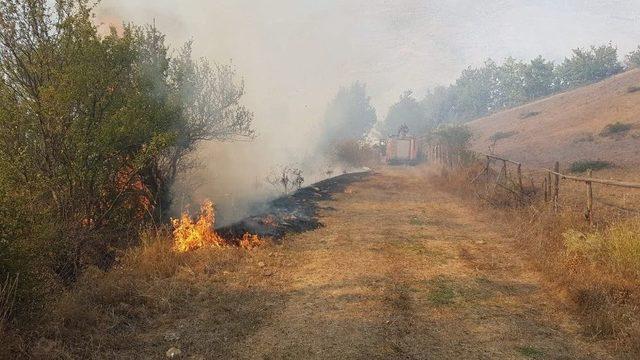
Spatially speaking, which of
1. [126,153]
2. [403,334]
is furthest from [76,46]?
[403,334]

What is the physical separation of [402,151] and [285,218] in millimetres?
29152

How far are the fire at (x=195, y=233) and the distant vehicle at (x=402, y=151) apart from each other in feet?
105

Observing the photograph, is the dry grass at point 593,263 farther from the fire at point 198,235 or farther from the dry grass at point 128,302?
the fire at point 198,235

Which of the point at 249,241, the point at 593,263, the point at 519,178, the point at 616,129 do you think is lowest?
the point at 249,241

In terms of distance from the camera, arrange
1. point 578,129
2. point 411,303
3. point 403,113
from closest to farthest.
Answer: point 411,303
point 578,129
point 403,113

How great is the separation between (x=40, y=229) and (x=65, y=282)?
1786mm

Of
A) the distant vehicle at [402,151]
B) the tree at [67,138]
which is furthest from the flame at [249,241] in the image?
the distant vehicle at [402,151]

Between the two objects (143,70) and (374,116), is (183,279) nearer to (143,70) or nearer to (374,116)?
(143,70)

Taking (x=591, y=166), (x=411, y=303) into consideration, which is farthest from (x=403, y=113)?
(x=411, y=303)

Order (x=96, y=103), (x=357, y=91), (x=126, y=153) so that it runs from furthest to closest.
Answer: (x=357, y=91) → (x=126, y=153) → (x=96, y=103)

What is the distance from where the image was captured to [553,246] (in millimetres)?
8344

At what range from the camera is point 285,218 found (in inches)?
476

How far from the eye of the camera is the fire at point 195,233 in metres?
8.60

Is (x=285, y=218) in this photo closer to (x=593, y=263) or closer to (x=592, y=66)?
(x=593, y=263)
